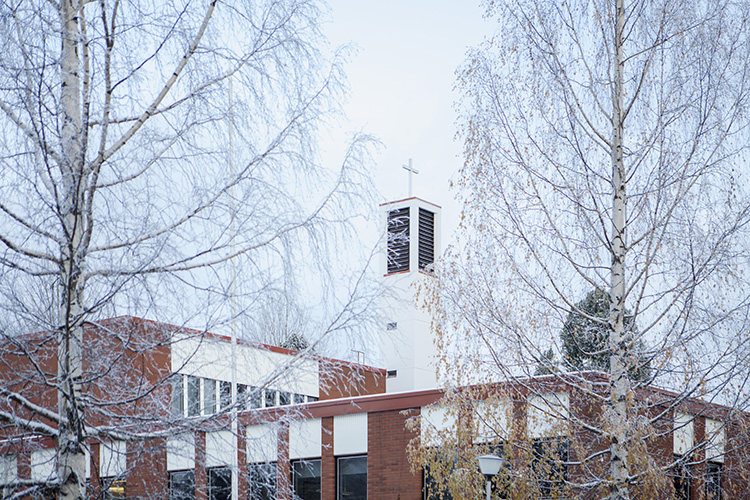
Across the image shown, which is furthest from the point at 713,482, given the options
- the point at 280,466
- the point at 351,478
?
the point at 351,478

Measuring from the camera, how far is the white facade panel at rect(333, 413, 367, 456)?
1947 cm

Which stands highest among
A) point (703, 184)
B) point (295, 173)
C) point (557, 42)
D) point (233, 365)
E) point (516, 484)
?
point (557, 42)

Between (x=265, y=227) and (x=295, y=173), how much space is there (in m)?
0.56

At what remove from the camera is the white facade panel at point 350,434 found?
19469 mm

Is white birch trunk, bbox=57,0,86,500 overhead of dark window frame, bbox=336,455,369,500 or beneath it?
overhead

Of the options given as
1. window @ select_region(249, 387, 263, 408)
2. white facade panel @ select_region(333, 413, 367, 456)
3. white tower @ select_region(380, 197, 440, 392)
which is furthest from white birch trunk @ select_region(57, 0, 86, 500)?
white tower @ select_region(380, 197, 440, 392)

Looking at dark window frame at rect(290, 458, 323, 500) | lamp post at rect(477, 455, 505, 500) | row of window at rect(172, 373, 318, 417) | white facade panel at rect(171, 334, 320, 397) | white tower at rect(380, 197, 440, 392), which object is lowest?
dark window frame at rect(290, 458, 323, 500)

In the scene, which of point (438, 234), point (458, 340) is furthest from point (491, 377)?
point (438, 234)

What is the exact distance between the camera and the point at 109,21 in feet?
22.0

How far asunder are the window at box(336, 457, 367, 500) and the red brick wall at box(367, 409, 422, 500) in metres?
0.30

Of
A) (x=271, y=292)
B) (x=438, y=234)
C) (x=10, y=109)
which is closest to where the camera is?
(x=10, y=109)

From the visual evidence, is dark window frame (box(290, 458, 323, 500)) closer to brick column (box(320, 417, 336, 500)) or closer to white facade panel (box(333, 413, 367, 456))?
brick column (box(320, 417, 336, 500))

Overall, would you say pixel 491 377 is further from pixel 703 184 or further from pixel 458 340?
pixel 703 184

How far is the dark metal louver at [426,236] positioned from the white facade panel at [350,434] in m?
12.9
